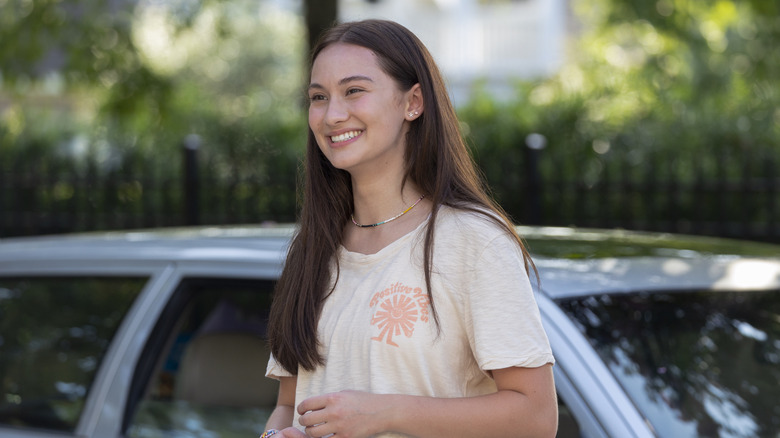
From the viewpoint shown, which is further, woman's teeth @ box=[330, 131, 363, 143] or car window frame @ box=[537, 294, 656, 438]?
car window frame @ box=[537, 294, 656, 438]

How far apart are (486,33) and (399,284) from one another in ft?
56.0

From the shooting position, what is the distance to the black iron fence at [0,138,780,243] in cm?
702

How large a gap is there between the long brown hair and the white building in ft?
53.2

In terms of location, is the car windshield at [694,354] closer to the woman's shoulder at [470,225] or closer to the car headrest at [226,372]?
the woman's shoulder at [470,225]

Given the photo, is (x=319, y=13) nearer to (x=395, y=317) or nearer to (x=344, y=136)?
(x=344, y=136)

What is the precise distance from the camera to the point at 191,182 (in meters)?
7.64

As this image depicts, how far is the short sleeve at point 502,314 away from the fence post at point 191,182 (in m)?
6.32

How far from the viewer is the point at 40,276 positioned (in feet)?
10.3

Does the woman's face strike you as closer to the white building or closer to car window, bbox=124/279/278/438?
car window, bbox=124/279/278/438

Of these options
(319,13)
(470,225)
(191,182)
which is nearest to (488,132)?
(319,13)

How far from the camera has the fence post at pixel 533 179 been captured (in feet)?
23.0

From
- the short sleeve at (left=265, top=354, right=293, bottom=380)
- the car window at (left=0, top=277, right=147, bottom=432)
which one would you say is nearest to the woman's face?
the short sleeve at (left=265, top=354, right=293, bottom=380)

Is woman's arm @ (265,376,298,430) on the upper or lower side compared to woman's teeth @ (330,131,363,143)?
lower

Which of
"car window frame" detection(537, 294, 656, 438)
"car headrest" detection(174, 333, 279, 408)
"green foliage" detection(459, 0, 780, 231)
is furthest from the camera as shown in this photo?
"green foliage" detection(459, 0, 780, 231)
